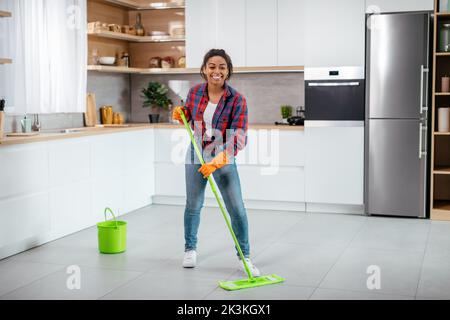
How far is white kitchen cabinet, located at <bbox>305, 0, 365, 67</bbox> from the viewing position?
5.52m

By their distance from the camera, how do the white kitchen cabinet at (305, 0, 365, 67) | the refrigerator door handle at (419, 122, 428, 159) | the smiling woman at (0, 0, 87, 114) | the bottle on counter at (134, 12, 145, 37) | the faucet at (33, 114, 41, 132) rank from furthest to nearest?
the bottle on counter at (134, 12, 145, 37) → the white kitchen cabinet at (305, 0, 365, 67) → the refrigerator door handle at (419, 122, 428, 159) → the faucet at (33, 114, 41, 132) → the smiling woman at (0, 0, 87, 114)

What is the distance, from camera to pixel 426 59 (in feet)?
17.4

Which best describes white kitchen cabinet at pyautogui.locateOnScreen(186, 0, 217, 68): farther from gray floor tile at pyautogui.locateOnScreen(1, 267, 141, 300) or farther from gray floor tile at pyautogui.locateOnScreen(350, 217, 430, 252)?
gray floor tile at pyautogui.locateOnScreen(1, 267, 141, 300)

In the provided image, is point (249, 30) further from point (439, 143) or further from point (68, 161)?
point (68, 161)

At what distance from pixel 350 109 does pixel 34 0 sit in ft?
8.86

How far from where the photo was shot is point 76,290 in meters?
3.45

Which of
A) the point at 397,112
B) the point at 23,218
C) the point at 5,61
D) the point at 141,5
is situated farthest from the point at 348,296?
the point at 141,5

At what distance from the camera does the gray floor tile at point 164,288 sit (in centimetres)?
333

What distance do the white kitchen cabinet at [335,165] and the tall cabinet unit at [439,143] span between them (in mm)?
605

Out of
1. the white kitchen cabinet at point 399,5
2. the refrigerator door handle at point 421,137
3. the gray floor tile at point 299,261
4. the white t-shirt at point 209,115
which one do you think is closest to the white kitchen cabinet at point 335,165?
the refrigerator door handle at point 421,137

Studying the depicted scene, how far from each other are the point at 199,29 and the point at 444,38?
7.19 feet

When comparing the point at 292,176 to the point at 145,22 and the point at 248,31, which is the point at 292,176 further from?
the point at 145,22

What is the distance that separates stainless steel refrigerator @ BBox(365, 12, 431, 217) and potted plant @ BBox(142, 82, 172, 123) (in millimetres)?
2157

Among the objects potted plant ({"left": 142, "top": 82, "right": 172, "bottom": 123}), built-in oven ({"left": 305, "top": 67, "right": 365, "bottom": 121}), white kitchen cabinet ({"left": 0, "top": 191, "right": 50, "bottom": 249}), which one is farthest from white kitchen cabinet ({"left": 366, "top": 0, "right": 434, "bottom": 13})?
white kitchen cabinet ({"left": 0, "top": 191, "right": 50, "bottom": 249})
